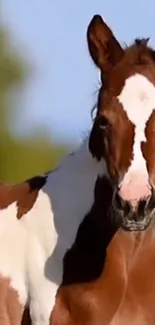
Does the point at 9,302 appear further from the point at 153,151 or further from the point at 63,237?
the point at 153,151

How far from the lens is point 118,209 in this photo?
4.78 m

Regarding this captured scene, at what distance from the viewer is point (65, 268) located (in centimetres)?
550

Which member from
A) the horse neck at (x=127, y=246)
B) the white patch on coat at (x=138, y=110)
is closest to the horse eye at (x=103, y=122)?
the white patch on coat at (x=138, y=110)

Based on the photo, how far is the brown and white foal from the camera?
15.8 ft

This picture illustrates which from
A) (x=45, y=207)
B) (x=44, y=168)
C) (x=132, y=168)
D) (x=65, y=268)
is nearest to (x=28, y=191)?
(x=45, y=207)

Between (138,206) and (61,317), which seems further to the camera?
(61,317)

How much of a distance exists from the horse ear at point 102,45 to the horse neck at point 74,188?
1.70ft

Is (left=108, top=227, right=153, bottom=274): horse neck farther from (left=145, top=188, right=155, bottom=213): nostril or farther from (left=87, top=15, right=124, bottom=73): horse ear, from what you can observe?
(left=87, top=15, right=124, bottom=73): horse ear

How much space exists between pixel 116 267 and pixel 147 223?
28.5 inches

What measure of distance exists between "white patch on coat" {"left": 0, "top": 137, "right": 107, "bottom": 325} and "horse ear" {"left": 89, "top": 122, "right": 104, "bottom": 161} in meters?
0.07

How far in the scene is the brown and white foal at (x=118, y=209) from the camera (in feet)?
15.8

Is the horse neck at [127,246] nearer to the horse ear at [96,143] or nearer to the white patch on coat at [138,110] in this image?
the horse ear at [96,143]

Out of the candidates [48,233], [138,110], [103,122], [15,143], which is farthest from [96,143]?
[15,143]

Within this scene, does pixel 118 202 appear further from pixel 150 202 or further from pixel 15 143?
pixel 15 143
